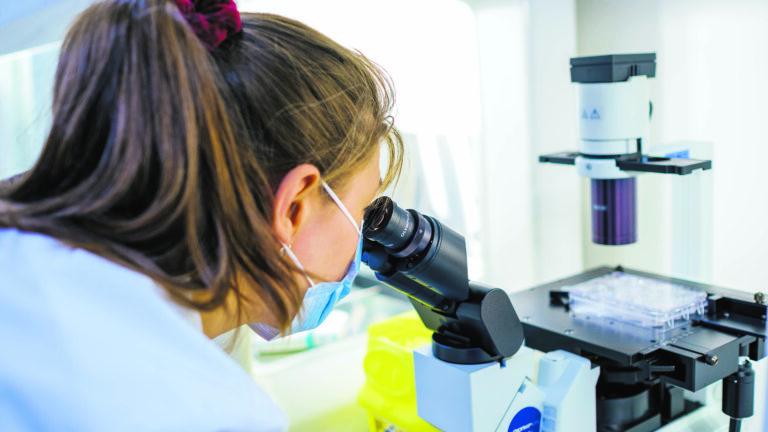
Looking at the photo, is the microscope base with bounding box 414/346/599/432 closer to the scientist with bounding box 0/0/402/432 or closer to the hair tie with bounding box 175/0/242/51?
the scientist with bounding box 0/0/402/432

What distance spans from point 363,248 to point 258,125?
0.31m

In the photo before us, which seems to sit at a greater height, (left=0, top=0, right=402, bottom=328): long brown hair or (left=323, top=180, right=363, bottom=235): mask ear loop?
(left=0, top=0, right=402, bottom=328): long brown hair

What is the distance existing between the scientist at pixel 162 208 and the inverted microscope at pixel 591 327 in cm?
21

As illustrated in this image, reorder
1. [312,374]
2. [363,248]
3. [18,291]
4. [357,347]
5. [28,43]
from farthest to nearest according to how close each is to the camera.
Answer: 1. [357,347]
2. [312,374]
3. [28,43]
4. [363,248]
5. [18,291]

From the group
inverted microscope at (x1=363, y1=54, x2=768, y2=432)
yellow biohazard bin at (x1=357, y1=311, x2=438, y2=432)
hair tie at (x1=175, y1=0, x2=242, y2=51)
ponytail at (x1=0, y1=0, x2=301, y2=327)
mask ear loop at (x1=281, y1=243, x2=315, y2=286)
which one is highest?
hair tie at (x1=175, y1=0, x2=242, y2=51)

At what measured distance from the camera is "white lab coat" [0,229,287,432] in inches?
19.8

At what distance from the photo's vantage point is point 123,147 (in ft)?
1.87

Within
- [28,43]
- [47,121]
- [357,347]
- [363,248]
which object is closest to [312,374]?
[357,347]

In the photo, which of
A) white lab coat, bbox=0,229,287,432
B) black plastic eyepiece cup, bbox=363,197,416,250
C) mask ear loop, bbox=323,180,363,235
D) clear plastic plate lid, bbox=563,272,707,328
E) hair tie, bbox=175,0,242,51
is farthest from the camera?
clear plastic plate lid, bbox=563,272,707,328

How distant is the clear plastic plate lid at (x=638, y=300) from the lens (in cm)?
103

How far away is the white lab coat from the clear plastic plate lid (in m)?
0.69

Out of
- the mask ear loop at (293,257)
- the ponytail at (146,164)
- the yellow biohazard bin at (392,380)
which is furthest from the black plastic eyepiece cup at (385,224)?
the yellow biohazard bin at (392,380)

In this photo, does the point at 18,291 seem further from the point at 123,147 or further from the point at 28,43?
the point at 28,43

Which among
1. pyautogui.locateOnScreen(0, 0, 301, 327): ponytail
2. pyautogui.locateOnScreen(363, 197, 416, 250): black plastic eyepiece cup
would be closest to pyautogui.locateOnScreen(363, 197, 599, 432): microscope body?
pyautogui.locateOnScreen(363, 197, 416, 250): black plastic eyepiece cup
